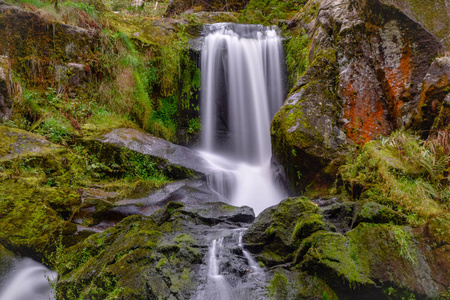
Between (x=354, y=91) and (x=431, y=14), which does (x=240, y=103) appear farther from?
(x=431, y=14)

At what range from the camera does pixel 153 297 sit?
2.66m

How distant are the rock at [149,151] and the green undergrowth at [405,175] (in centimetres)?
351

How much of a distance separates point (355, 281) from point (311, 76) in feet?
16.6

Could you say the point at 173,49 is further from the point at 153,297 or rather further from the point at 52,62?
the point at 153,297

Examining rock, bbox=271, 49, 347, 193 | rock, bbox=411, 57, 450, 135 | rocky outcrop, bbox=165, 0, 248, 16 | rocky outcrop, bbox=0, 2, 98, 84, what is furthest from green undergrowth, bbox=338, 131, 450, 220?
rocky outcrop, bbox=165, 0, 248, 16

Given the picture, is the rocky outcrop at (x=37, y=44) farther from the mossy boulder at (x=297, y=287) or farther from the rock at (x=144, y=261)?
the mossy boulder at (x=297, y=287)

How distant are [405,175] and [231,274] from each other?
2.99m

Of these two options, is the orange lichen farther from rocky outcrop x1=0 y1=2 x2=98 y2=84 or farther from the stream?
rocky outcrop x1=0 y1=2 x2=98 y2=84

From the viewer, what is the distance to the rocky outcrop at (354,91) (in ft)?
17.5

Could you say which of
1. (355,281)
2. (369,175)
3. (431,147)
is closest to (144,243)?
(355,281)

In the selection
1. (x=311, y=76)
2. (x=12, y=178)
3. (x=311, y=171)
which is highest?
(x=311, y=76)

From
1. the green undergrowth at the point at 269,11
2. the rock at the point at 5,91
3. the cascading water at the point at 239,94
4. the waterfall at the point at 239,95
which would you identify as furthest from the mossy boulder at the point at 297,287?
the green undergrowth at the point at 269,11

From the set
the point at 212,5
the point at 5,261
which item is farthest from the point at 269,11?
the point at 5,261

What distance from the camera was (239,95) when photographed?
918 cm
